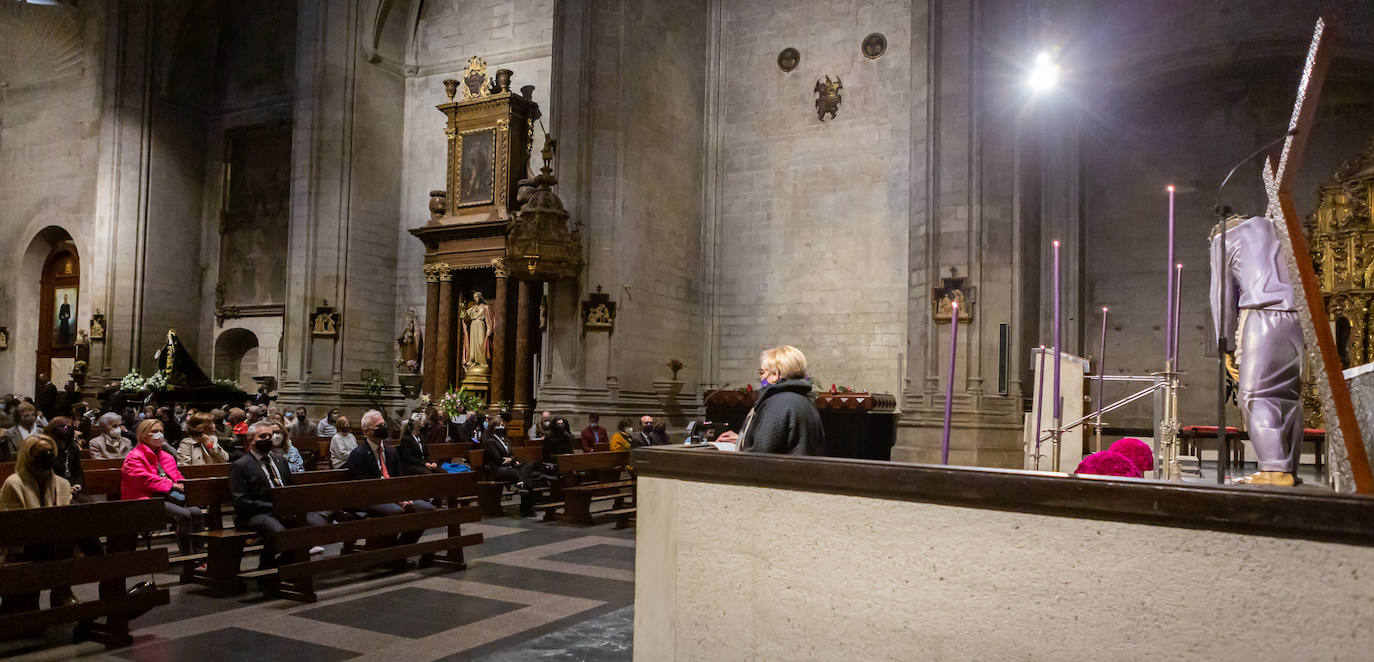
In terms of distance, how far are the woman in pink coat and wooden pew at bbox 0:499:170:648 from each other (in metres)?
1.56

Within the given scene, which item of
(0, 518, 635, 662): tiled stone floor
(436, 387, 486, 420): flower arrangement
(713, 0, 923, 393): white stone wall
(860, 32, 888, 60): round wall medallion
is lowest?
(0, 518, 635, 662): tiled stone floor

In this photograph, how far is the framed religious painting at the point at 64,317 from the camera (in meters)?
24.8

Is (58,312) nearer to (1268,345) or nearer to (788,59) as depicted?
(788,59)

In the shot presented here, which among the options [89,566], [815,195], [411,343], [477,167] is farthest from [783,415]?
[411,343]

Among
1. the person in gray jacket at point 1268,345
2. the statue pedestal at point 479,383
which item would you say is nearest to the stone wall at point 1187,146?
the statue pedestal at point 479,383

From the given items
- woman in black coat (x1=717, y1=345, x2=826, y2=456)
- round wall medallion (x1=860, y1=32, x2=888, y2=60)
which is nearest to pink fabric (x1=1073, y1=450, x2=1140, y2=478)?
woman in black coat (x1=717, y1=345, x2=826, y2=456)

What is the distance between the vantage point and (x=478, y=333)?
18.3 metres

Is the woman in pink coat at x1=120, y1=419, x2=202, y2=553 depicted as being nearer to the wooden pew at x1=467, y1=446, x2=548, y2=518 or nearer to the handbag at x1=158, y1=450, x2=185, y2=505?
the handbag at x1=158, y1=450, x2=185, y2=505

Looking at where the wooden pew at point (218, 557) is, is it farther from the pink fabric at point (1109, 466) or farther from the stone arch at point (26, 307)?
the stone arch at point (26, 307)

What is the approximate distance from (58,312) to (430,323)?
13813 millimetres

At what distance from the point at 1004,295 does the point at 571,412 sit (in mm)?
7421

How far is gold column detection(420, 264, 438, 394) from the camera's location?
61.9 ft

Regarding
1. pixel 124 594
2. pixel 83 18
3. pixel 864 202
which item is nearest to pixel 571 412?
pixel 864 202

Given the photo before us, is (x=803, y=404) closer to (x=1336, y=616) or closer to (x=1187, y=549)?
(x=1187, y=549)
